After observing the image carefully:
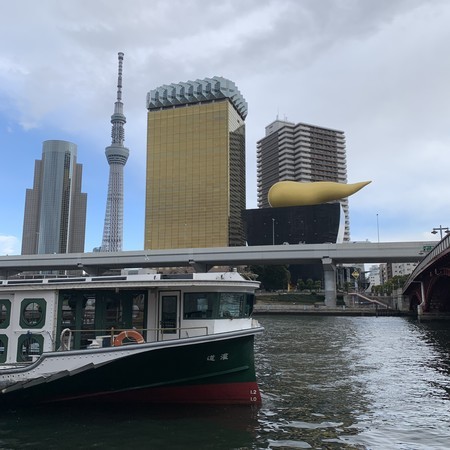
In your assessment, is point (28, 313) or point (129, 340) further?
point (28, 313)

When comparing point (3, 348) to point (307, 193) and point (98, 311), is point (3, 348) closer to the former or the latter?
point (98, 311)

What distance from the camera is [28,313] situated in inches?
613

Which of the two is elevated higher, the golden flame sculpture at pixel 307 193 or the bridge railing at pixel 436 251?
the golden flame sculpture at pixel 307 193

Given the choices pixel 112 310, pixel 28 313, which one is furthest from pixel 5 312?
pixel 112 310

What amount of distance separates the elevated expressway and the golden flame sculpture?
39655mm

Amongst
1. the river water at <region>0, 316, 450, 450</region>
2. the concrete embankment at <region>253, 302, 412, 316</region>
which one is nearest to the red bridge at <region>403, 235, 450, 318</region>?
the concrete embankment at <region>253, 302, 412, 316</region>

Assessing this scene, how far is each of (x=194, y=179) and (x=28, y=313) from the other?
174 metres

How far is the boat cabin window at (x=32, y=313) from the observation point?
15336mm

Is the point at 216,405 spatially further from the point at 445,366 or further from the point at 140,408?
the point at 445,366

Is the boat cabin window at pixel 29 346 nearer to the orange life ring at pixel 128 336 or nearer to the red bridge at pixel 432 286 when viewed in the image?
the orange life ring at pixel 128 336

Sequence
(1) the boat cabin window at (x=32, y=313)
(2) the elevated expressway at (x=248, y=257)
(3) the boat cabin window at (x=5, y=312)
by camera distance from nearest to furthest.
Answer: (1) the boat cabin window at (x=32, y=313), (3) the boat cabin window at (x=5, y=312), (2) the elevated expressway at (x=248, y=257)

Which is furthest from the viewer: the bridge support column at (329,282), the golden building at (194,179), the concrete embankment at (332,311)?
the golden building at (194,179)

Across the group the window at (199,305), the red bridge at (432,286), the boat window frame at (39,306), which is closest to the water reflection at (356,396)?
the window at (199,305)

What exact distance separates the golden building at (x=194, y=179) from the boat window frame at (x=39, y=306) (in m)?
161
